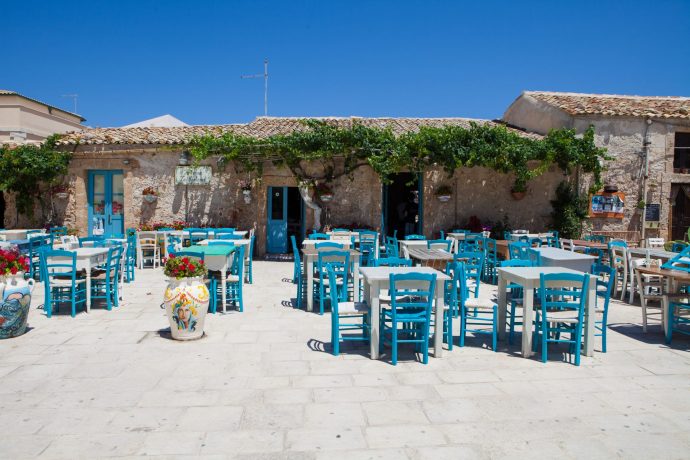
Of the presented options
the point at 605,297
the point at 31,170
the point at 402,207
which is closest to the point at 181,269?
the point at 605,297

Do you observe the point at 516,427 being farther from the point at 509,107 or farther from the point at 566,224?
the point at 509,107

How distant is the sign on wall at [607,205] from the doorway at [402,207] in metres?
4.82

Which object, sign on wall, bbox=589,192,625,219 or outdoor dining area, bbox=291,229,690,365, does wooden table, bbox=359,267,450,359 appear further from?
sign on wall, bbox=589,192,625,219

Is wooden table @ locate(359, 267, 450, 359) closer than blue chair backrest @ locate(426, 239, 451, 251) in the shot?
Yes

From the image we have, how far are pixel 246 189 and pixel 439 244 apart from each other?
5.80 meters

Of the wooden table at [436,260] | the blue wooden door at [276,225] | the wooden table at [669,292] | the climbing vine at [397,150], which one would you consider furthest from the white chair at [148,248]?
the wooden table at [669,292]

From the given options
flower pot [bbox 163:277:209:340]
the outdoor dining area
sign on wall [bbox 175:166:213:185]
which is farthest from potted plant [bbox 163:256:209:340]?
sign on wall [bbox 175:166:213:185]

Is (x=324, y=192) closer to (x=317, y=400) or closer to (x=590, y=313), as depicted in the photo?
(x=590, y=313)

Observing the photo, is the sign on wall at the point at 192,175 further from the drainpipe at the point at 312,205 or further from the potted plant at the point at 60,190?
the potted plant at the point at 60,190

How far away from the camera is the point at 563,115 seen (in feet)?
44.5

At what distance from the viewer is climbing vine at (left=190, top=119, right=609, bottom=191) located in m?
12.2

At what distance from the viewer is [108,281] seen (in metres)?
6.59

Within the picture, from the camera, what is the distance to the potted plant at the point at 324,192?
12.6 meters

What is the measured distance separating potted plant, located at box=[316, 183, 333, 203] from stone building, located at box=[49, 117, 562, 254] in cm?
22
